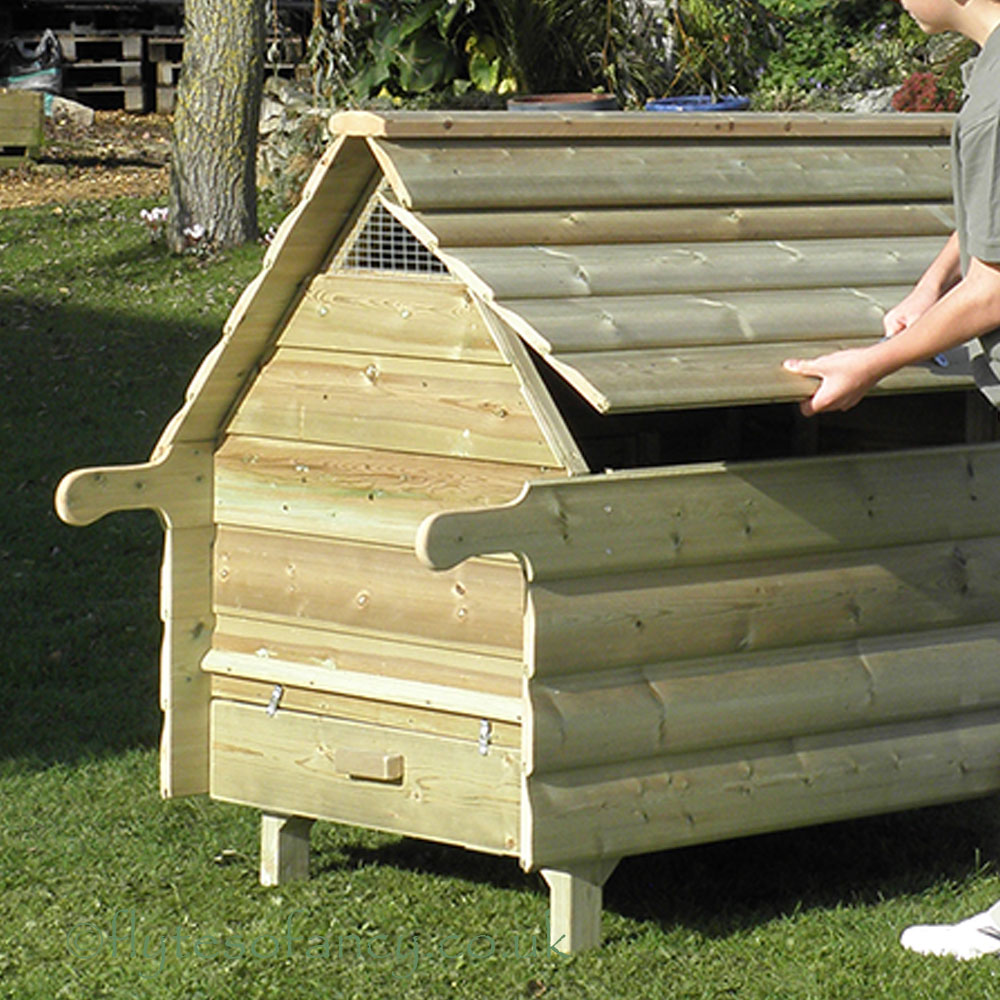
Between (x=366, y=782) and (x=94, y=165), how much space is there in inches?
511

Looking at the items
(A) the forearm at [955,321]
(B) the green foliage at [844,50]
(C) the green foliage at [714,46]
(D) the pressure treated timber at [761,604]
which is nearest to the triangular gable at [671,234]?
(A) the forearm at [955,321]

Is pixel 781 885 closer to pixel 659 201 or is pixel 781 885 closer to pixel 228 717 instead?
pixel 228 717

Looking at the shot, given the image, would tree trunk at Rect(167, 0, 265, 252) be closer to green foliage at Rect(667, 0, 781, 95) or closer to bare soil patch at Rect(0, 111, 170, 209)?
bare soil patch at Rect(0, 111, 170, 209)

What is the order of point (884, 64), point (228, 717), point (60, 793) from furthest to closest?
point (884, 64) → point (60, 793) → point (228, 717)

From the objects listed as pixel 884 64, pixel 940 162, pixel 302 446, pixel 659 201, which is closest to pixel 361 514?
pixel 302 446

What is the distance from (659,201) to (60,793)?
7.95 feet

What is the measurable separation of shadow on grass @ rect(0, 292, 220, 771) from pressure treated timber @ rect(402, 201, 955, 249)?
7.77ft

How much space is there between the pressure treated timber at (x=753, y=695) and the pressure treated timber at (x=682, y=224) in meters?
0.90

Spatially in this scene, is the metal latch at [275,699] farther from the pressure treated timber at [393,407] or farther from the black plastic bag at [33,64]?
the black plastic bag at [33,64]

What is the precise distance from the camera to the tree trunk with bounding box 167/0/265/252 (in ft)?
35.9

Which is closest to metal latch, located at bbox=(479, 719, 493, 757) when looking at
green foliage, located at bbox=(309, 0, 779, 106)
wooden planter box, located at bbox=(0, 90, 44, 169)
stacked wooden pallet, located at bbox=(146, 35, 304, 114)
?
green foliage, located at bbox=(309, 0, 779, 106)

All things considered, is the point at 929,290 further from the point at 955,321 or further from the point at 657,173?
the point at 657,173

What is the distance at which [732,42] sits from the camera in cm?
1334

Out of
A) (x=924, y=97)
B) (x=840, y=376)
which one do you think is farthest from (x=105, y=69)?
(x=840, y=376)
